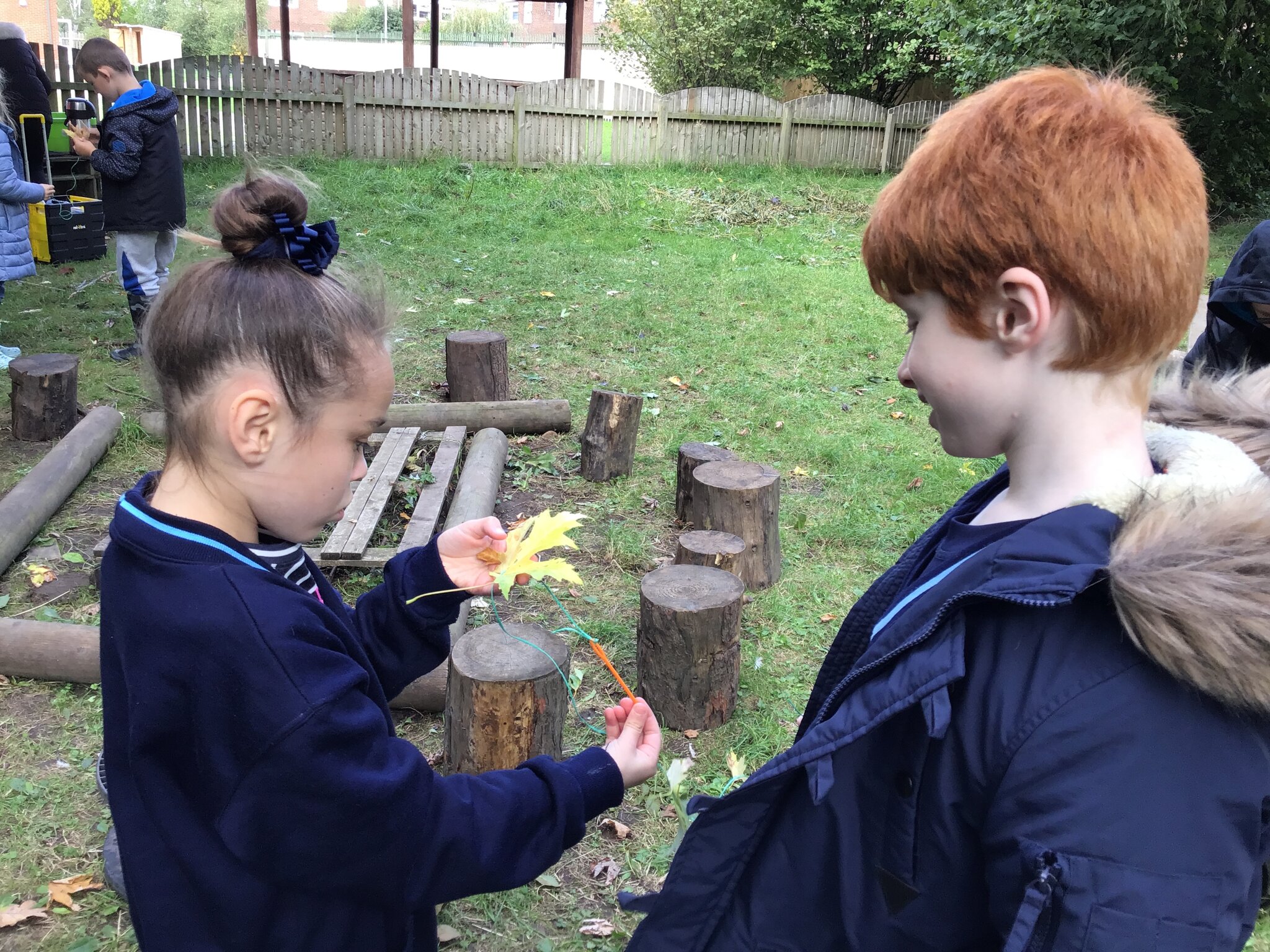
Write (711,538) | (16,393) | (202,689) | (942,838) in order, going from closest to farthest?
(942,838), (202,689), (711,538), (16,393)

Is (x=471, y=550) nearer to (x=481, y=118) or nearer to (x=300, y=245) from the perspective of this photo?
(x=300, y=245)

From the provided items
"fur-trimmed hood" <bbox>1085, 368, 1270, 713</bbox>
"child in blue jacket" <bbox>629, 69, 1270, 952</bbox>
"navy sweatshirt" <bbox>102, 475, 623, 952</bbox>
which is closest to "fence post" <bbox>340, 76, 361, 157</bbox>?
"navy sweatshirt" <bbox>102, 475, 623, 952</bbox>

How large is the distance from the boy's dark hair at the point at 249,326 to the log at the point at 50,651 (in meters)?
2.45

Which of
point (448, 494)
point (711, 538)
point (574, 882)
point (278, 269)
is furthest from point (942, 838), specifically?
point (448, 494)

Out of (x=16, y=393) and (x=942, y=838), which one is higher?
(x=942, y=838)

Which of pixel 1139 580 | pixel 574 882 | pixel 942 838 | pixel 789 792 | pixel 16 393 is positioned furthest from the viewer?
pixel 16 393

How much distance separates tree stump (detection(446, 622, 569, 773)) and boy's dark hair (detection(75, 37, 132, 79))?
6188mm

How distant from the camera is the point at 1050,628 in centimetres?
119

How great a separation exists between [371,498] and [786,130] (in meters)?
15.1

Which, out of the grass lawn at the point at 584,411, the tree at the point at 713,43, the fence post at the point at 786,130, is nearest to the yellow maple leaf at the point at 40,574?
the grass lawn at the point at 584,411

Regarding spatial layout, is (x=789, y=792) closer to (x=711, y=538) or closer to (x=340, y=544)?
(x=711, y=538)

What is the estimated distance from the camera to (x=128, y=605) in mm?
1432

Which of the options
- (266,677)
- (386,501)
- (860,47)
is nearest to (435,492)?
(386,501)

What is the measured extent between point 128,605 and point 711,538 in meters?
2.92
